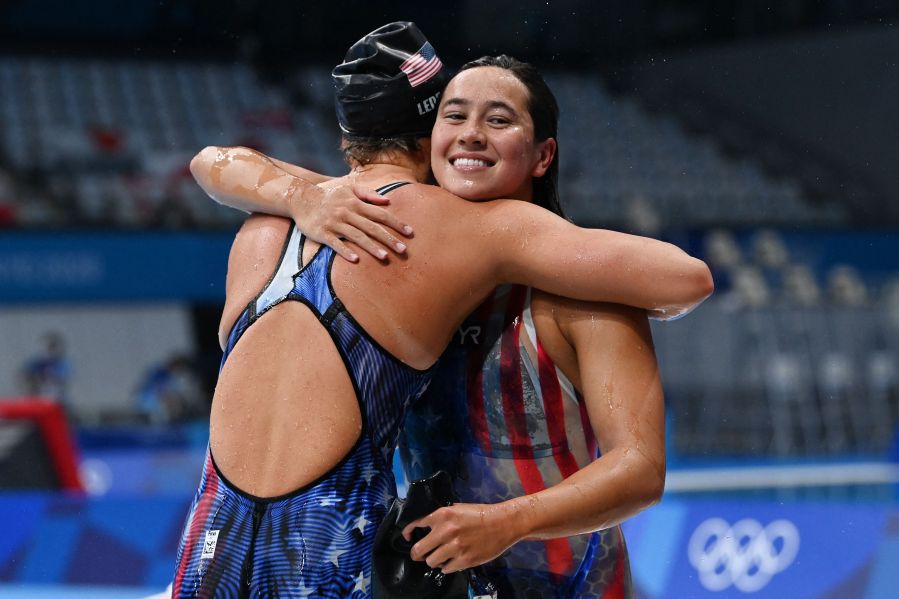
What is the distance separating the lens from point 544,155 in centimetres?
244

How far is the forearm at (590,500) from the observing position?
6.48 ft

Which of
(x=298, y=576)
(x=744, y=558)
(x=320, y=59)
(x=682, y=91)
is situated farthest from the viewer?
(x=682, y=91)

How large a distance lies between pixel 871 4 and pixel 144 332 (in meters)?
9.74

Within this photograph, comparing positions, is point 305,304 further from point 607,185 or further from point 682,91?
point 682,91

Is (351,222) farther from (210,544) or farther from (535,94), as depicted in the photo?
(210,544)

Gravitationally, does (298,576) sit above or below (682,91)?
above

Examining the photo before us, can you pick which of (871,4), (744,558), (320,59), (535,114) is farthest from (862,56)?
(535,114)

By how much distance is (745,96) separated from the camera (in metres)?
17.9

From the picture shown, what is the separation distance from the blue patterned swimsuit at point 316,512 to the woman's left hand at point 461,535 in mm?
221

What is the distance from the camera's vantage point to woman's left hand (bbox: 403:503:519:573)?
6.17 ft

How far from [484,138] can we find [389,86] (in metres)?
0.23

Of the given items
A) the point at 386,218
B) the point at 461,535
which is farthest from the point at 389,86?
the point at 461,535

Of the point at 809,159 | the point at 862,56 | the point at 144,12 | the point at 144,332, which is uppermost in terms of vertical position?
the point at 862,56

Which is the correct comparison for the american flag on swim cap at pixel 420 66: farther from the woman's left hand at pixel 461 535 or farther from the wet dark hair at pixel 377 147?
the woman's left hand at pixel 461 535
